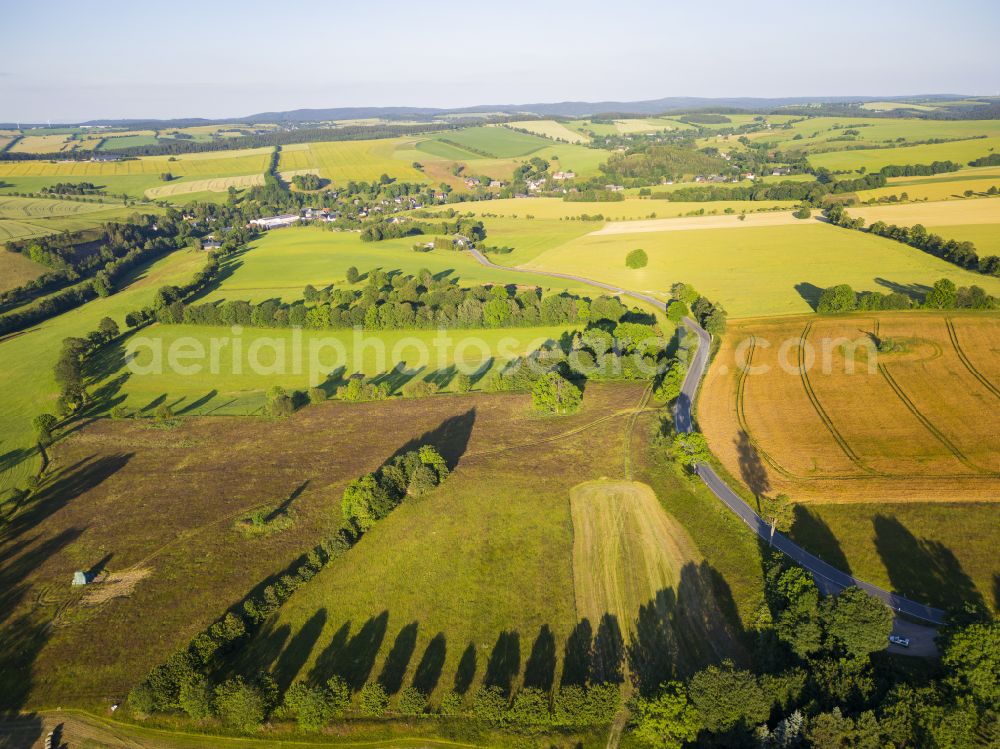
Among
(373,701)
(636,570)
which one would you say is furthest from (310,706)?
(636,570)

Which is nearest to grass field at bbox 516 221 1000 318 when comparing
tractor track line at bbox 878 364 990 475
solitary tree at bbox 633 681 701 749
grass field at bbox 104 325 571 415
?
tractor track line at bbox 878 364 990 475

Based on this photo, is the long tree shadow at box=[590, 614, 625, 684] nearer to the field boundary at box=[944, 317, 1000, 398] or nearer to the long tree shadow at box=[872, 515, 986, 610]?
the long tree shadow at box=[872, 515, 986, 610]

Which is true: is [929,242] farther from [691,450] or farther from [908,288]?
[691,450]

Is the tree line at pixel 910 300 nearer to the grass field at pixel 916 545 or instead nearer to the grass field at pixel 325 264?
the grass field at pixel 916 545

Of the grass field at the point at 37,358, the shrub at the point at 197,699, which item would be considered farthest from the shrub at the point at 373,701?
the grass field at the point at 37,358

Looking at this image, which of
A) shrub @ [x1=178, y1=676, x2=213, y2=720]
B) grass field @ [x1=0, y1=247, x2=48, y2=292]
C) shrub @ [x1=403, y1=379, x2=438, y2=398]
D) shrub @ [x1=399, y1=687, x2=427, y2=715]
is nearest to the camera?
shrub @ [x1=399, y1=687, x2=427, y2=715]
